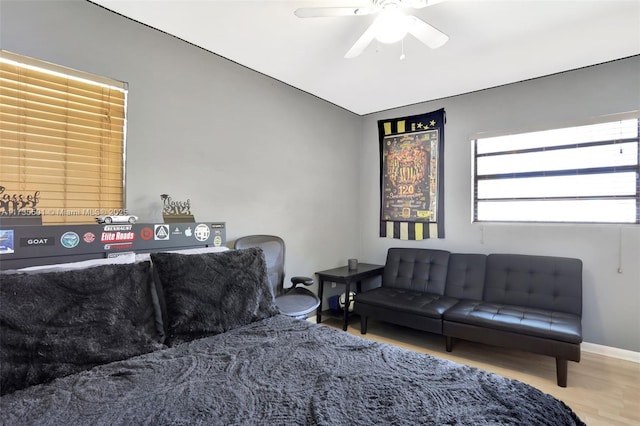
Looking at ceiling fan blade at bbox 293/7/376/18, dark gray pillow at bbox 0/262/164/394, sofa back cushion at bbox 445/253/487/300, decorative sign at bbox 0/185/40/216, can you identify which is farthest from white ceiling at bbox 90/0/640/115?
sofa back cushion at bbox 445/253/487/300

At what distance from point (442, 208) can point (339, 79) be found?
196cm

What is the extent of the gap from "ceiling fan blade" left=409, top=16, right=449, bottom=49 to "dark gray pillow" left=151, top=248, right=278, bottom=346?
178cm

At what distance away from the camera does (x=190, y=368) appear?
1.33 m

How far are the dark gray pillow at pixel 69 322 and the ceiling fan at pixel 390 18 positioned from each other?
1738 millimetres

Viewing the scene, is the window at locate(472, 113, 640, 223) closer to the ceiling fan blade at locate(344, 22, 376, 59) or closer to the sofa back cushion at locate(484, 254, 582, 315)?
the sofa back cushion at locate(484, 254, 582, 315)

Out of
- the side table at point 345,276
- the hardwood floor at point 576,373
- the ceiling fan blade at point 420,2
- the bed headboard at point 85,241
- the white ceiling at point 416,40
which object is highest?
the white ceiling at point 416,40

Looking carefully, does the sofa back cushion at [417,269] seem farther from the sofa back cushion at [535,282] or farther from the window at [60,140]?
the window at [60,140]

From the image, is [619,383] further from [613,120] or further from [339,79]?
[339,79]

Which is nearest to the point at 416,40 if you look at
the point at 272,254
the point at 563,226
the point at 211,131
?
the point at 211,131

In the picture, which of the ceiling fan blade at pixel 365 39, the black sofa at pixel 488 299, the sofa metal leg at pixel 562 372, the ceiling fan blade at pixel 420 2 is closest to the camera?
the ceiling fan blade at pixel 420 2

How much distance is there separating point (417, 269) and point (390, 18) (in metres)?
2.74

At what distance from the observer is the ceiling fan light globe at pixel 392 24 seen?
1806 millimetres

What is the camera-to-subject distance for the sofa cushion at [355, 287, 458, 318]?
301cm

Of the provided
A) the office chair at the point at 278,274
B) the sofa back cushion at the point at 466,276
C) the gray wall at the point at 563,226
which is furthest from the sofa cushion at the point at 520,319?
the office chair at the point at 278,274
